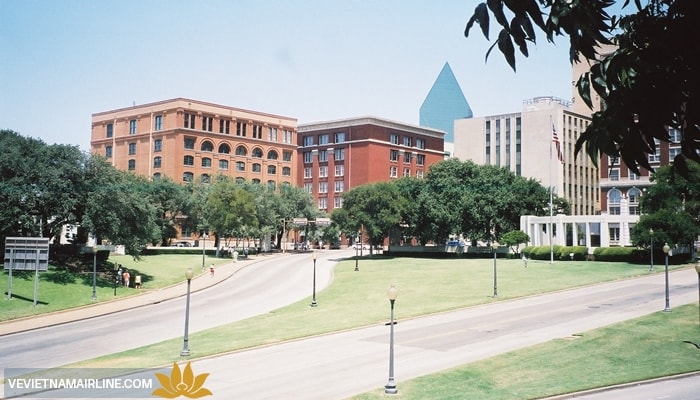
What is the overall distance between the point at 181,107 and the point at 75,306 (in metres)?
67.3

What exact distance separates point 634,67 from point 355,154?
11666 centimetres

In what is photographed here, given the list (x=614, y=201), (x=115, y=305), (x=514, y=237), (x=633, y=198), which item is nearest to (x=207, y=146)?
(x=514, y=237)

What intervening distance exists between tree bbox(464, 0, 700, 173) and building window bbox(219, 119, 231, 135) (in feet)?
371

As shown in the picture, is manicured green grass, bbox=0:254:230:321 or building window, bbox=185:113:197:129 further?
building window, bbox=185:113:197:129

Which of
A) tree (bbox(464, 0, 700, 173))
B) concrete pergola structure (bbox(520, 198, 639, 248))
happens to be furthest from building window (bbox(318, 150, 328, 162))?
tree (bbox(464, 0, 700, 173))

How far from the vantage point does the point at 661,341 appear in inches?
1088

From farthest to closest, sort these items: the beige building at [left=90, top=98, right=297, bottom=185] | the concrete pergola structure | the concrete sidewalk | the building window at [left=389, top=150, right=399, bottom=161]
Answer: the building window at [left=389, top=150, right=399, bottom=161] → the beige building at [left=90, top=98, right=297, bottom=185] → the concrete pergola structure → the concrete sidewalk

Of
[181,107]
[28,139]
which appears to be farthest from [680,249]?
[181,107]

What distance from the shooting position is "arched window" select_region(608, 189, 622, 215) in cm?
9525

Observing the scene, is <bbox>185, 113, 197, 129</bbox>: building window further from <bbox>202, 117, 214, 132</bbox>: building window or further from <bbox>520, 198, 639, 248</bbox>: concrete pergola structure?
<bbox>520, 198, 639, 248</bbox>: concrete pergola structure

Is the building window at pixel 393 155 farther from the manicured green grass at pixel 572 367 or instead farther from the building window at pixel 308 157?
the manicured green grass at pixel 572 367

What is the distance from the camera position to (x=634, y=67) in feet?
14.6

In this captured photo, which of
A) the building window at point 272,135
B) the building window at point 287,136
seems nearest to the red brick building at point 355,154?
the building window at point 287,136

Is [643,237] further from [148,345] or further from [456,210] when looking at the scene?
[148,345]
